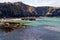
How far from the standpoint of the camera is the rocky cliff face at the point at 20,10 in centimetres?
9802

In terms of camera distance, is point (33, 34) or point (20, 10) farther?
point (20, 10)

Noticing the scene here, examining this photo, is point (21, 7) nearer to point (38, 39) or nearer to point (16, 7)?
point (16, 7)

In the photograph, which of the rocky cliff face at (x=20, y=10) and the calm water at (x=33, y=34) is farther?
the rocky cliff face at (x=20, y=10)

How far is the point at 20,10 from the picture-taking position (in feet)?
371

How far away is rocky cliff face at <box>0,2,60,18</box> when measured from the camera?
98019mm

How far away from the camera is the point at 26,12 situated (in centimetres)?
11938

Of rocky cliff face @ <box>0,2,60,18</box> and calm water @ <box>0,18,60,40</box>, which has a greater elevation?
calm water @ <box>0,18,60,40</box>

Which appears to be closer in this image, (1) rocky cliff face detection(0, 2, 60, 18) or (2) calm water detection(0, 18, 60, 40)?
(2) calm water detection(0, 18, 60, 40)

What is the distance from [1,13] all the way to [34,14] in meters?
42.3

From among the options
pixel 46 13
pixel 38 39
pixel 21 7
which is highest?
pixel 38 39

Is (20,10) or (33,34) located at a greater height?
(33,34)

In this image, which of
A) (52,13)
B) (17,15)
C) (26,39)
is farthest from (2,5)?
(26,39)

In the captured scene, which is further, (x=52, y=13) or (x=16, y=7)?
(x=52, y=13)

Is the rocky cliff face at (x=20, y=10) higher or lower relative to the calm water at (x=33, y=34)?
lower
